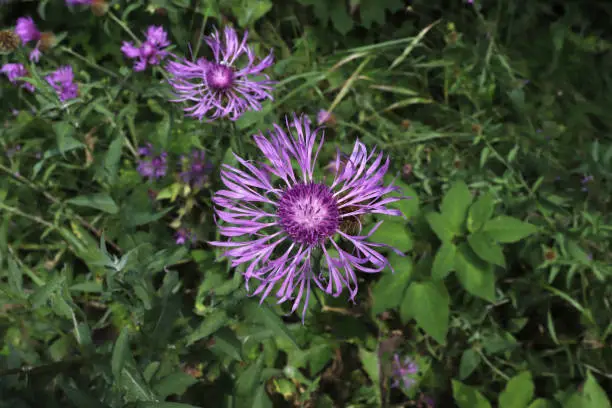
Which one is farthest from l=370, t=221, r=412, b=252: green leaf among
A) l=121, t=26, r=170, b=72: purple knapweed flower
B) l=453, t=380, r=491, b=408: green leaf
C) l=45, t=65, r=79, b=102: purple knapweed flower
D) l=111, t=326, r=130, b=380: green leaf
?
l=45, t=65, r=79, b=102: purple knapweed flower

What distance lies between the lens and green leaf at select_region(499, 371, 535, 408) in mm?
1844

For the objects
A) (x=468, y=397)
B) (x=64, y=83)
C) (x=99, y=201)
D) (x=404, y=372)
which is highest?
(x=64, y=83)

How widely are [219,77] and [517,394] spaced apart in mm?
1680

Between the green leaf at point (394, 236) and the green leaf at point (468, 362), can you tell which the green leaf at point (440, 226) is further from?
the green leaf at point (468, 362)

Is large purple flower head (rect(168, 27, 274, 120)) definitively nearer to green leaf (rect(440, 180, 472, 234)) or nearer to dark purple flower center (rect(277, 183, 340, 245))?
dark purple flower center (rect(277, 183, 340, 245))

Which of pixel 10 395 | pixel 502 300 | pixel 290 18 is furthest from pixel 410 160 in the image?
pixel 10 395

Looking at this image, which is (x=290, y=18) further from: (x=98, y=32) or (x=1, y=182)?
(x=1, y=182)

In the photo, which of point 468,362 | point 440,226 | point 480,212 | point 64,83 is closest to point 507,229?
point 480,212

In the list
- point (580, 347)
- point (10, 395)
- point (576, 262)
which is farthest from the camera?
point (580, 347)

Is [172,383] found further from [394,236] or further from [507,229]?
[507,229]

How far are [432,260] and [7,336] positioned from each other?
5.72 ft

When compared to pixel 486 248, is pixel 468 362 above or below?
below

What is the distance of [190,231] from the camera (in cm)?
210

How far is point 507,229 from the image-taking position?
1.79 metres
